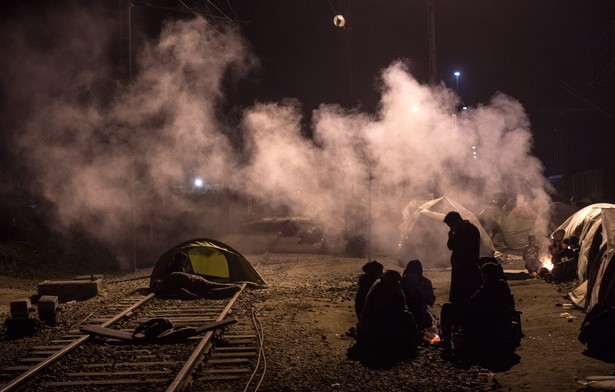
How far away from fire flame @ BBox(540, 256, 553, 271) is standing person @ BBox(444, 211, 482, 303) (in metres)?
5.97

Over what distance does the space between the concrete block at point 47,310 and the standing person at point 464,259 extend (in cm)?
653

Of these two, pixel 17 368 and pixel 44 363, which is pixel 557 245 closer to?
pixel 44 363

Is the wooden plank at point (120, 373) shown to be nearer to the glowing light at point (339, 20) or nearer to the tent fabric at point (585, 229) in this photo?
the tent fabric at point (585, 229)

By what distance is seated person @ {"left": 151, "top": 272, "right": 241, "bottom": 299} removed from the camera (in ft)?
41.2

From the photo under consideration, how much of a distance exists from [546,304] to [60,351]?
28.0ft

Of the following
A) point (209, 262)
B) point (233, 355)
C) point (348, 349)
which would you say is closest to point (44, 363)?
point (233, 355)

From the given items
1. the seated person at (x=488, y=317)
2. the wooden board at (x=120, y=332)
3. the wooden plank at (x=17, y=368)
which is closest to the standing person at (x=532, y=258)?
the seated person at (x=488, y=317)

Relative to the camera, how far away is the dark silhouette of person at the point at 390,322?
771 cm

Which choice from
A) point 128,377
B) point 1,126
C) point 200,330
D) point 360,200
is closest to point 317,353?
point 200,330

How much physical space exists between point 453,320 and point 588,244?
6.05 metres

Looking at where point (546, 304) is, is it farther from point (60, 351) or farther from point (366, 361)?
point (60, 351)

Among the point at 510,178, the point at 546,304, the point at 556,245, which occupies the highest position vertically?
the point at 510,178

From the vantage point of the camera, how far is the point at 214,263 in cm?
1548

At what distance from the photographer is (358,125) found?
21438mm
